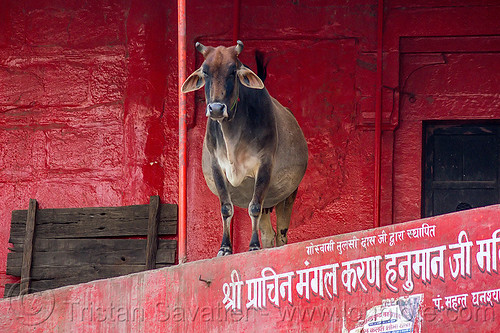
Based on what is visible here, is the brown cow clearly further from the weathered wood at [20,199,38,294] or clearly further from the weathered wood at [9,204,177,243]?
the weathered wood at [20,199,38,294]

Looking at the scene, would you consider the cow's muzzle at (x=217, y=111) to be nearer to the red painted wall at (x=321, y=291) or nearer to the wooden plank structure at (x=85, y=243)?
the red painted wall at (x=321, y=291)

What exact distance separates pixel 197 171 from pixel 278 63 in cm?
159

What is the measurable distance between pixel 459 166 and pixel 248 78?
13.4 feet

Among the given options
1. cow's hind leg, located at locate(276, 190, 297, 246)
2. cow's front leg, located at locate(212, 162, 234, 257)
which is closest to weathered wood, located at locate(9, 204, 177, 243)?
cow's hind leg, located at locate(276, 190, 297, 246)

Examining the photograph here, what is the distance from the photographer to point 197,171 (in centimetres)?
1176

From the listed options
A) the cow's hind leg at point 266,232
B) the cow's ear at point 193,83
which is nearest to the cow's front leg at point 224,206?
the cow's ear at point 193,83

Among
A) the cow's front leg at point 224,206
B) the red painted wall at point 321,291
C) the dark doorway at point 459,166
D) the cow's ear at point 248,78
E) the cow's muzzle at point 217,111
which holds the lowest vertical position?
the red painted wall at point 321,291

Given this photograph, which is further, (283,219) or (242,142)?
(283,219)

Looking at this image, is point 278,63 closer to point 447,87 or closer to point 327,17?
point 327,17

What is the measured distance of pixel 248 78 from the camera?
838 centimetres

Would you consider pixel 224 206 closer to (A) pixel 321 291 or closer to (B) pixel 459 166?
(A) pixel 321 291

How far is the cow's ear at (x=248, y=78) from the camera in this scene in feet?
27.3

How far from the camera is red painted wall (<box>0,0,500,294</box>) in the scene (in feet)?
37.7

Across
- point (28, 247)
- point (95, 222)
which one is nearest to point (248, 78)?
point (95, 222)
